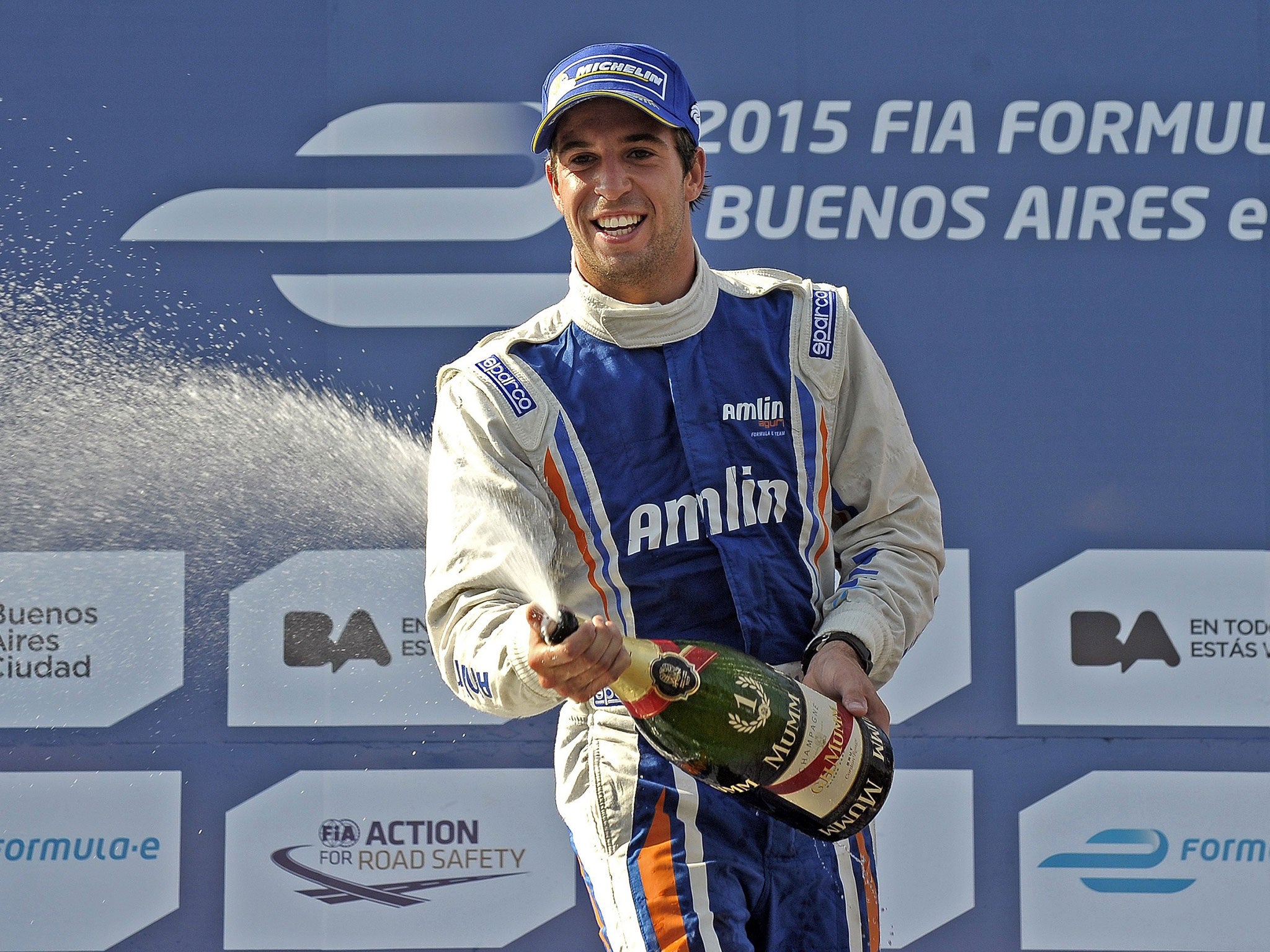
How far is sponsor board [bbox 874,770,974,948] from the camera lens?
2.96 m

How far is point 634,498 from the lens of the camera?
1.63m

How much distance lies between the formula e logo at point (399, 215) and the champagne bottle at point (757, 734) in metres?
1.69

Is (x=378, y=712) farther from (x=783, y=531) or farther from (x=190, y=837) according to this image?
(x=783, y=531)

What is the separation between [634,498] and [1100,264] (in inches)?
71.0

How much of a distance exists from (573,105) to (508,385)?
37cm

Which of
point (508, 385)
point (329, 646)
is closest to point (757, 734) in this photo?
point (508, 385)

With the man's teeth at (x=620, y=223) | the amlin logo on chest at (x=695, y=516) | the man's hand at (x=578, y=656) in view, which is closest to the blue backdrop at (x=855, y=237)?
the man's teeth at (x=620, y=223)

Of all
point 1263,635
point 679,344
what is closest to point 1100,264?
point 1263,635

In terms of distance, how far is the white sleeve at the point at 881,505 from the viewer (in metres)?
1.68

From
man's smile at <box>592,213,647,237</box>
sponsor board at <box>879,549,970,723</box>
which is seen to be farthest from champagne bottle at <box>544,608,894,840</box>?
sponsor board at <box>879,549,970,723</box>

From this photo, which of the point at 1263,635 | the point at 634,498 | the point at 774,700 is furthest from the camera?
the point at 1263,635

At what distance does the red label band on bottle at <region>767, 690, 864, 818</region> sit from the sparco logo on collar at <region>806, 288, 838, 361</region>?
49 centimetres

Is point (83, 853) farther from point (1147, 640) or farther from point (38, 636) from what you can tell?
point (1147, 640)

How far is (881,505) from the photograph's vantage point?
68.0 inches
